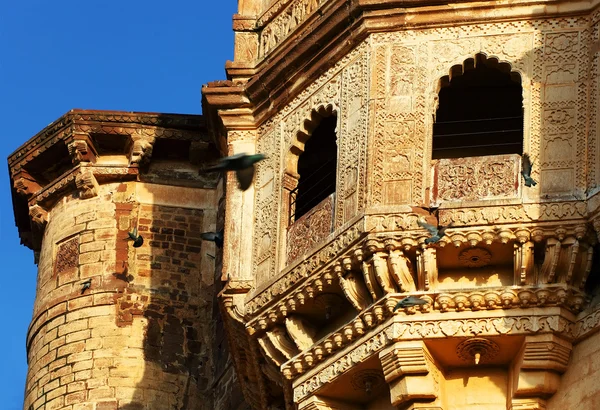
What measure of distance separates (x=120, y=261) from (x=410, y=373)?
17.6 ft

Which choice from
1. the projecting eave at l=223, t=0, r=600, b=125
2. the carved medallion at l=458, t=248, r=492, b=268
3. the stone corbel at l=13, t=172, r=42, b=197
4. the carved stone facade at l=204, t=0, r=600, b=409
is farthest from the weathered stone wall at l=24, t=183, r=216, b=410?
the carved medallion at l=458, t=248, r=492, b=268

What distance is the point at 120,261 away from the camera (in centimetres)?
2112

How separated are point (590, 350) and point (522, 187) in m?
1.44

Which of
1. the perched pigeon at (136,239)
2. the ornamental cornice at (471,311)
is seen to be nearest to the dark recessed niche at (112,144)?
the perched pigeon at (136,239)

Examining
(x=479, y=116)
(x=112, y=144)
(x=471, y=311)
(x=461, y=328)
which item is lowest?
(x=461, y=328)

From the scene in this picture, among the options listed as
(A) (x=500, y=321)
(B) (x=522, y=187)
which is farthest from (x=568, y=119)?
(A) (x=500, y=321)

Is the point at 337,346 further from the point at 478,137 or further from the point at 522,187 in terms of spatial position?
the point at 478,137

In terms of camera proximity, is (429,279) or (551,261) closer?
(551,261)

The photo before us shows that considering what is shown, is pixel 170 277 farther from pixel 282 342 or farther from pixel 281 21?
pixel 282 342

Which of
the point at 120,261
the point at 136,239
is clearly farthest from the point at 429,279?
the point at 120,261

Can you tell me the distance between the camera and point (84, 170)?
70.8 ft

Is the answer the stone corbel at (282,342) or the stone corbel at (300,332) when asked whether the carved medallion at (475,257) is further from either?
the stone corbel at (282,342)

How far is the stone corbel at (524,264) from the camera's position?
1648cm

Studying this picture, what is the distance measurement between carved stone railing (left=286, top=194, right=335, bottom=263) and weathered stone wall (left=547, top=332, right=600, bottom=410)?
2.37 m
